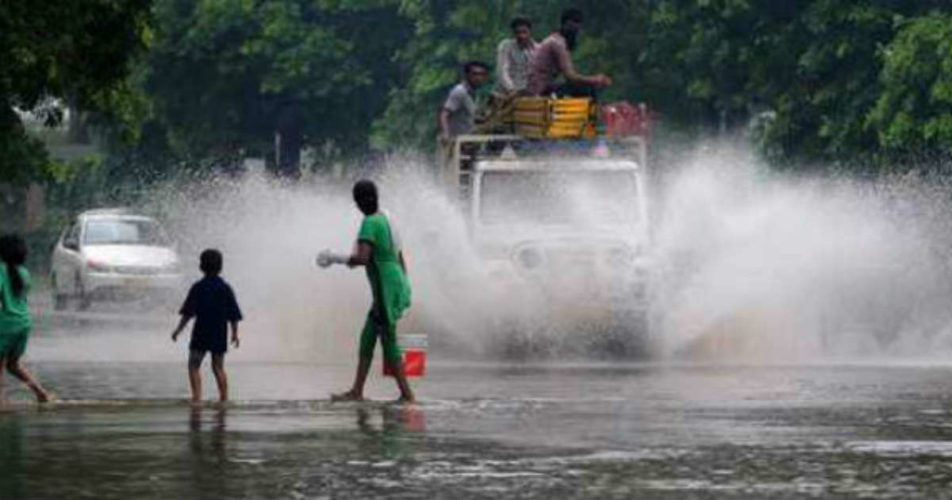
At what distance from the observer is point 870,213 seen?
36344 millimetres

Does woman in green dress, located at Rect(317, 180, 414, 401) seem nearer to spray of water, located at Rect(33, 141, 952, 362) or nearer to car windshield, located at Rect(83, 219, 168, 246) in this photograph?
spray of water, located at Rect(33, 141, 952, 362)

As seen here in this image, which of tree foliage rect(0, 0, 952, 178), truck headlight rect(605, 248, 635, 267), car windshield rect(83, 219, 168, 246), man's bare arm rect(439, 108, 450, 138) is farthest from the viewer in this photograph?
car windshield rect(83, 219, 168, 246)

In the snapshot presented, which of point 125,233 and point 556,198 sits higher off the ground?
point 556,198

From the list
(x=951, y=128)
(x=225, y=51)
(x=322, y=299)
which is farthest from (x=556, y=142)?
(x=225, y=51)

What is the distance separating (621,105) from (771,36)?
19.2 meters

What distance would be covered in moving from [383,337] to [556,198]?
31.5ft

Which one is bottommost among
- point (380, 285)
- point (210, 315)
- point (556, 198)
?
point (210, 315)

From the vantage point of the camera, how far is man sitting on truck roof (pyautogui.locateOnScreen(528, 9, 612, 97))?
33031 mm

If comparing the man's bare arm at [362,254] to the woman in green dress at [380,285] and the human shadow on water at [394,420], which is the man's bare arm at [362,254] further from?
the human shadow on water at [394,420]

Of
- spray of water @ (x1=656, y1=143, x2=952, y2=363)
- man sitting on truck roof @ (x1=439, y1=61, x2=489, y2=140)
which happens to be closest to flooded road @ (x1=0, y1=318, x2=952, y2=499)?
spray of water @ (x1=656, y1=143, x2=952, y2=363)

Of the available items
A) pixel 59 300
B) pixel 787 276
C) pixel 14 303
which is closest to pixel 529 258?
pixel 787 276

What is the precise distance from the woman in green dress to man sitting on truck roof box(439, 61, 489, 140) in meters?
11.3

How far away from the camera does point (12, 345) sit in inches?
908

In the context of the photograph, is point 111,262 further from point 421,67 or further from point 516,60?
point 516,60
